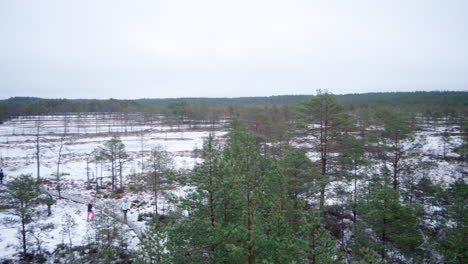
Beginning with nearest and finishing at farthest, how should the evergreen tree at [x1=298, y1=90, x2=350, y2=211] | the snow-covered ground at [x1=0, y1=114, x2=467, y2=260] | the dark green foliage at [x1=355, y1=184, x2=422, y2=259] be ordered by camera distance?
the dark green foliage at [x1=355, y1=184, x2=422, y2=259] < the snow-covered ground at [x1=0, y1=114, x2=467, y2=260] < the evergreen tree at [x1=298, y1=90, x2=350, y2=211]

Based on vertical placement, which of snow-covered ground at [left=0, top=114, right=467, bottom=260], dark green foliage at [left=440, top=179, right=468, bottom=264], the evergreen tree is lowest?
snow-covered ground at [left=0, top=114, right=467, bottom=260]

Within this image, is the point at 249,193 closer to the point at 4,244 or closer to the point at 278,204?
the point at 278,204

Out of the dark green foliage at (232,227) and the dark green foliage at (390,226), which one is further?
the dark green foliage at (390,226)

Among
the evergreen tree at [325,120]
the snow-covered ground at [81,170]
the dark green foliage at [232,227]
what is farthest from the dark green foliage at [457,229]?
the evergreen tree at [325,120]

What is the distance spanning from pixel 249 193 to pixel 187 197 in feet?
6.49

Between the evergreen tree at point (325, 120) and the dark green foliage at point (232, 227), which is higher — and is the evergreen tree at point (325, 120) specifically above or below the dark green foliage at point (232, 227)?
above

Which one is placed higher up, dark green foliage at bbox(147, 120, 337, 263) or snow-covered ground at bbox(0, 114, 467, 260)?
dark green foliage at bbox(147, 120, 337, 263)

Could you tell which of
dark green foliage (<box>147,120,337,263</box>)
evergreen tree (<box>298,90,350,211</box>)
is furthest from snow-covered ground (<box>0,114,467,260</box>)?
evergreen tree (<box>298,90,350,211</box>)

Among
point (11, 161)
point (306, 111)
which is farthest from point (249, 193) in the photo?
point (11, 161)

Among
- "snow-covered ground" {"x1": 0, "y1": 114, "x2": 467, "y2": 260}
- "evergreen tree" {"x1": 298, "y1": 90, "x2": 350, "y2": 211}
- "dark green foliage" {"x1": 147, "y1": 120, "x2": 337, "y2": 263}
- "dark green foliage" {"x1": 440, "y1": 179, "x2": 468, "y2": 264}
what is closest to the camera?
"dark green foliage" {"x1": 147, "y1": 120, "x2": 337, "y2": 263}

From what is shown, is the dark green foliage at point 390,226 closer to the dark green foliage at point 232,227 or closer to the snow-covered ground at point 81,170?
the dark green foliage at point 232,227

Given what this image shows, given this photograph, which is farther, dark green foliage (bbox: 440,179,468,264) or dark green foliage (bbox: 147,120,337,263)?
dark green foliage (bbox: 440,179,468,264)

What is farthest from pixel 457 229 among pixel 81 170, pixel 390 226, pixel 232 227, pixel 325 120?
pixel 81 170

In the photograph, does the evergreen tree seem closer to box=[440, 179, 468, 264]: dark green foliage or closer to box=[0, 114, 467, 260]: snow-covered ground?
box=[0, 114, 467, 260]: snow-covered ground
